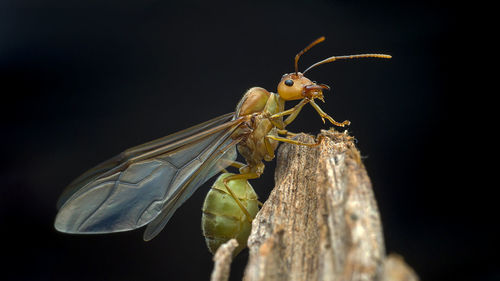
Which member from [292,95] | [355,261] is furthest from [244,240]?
[355,261]

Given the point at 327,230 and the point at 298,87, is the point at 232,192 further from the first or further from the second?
the point at 327,230

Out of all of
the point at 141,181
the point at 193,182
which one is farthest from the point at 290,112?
the point at 141,181

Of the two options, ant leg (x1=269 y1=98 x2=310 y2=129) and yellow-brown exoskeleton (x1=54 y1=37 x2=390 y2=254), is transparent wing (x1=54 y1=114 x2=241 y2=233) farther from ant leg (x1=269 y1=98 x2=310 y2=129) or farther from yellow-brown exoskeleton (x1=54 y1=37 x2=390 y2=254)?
ant leg (x1=269 y1=98 x2=310 y2=129)

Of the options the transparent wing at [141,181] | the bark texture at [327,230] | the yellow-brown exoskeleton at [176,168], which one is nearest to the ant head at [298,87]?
the yellow-brown exoskeleton at [176,168]

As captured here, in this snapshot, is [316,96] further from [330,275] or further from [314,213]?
[330,275]

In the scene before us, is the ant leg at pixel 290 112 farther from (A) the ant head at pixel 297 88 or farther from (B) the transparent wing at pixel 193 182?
(B) the transparent wing at pixel 193 182

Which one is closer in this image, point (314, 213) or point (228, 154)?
point (314, 213)
